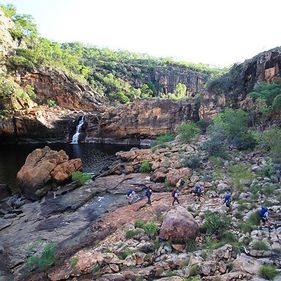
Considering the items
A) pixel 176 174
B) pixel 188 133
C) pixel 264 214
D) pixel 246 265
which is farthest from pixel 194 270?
pixel 188 133

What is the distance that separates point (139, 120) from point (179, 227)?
1839 inches

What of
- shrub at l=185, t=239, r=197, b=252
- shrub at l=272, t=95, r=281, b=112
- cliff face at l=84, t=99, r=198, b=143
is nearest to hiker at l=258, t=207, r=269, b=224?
shrub at l=185, t=239, r=197, b=252

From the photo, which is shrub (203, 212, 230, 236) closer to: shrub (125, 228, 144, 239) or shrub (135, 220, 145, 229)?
shrub (125, 228, 144, 239)

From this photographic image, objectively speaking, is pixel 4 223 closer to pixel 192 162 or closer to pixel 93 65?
pixel 192 162

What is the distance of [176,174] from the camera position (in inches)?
1112

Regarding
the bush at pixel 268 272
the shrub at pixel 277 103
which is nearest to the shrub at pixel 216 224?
the bush at pixel 268 272

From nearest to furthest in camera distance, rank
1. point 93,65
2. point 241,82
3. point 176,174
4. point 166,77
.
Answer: point 176,174
point 241,82
point 93,65
point 166,77

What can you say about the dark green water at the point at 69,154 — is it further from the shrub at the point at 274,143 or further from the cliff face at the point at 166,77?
the cliff face at the point at 166,77

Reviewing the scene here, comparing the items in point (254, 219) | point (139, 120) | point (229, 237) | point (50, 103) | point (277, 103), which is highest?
point (50, 103)

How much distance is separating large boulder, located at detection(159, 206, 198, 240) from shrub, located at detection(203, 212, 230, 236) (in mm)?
614

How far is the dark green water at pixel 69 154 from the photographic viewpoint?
128ft

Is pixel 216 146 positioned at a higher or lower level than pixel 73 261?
higher

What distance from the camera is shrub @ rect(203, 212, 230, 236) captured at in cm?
1596

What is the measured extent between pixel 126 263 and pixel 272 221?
7.22 m
